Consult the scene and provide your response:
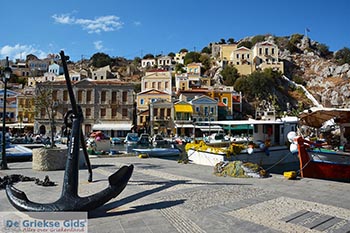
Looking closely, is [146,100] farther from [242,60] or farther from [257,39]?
[257,39]

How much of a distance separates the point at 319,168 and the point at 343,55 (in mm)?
105234

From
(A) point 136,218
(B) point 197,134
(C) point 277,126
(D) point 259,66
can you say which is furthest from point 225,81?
(A) point 136,218

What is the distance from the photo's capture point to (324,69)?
88.9 meters

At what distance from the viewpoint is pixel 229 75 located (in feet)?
245

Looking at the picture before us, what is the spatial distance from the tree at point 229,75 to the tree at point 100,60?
43737 mm

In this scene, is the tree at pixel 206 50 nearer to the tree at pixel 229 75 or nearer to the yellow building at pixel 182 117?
the tree at pixel 229 75

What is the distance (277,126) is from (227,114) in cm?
3533

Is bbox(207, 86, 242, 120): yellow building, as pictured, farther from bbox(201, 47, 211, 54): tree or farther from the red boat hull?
bbox(201, 47, 211, 54): tree

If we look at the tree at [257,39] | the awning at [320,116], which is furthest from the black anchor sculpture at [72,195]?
the tree at [257,39]

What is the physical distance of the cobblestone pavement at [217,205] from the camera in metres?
5.90

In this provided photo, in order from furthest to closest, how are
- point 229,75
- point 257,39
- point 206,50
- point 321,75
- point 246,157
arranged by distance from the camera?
point 206,50 < point 257,39 < point 321,75 < point 229,75 < point 246,157

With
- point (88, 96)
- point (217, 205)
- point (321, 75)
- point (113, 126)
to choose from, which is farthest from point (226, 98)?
point (217, 205)

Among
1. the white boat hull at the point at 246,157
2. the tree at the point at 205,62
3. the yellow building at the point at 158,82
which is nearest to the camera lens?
the white boat hull at the point at 246,157
